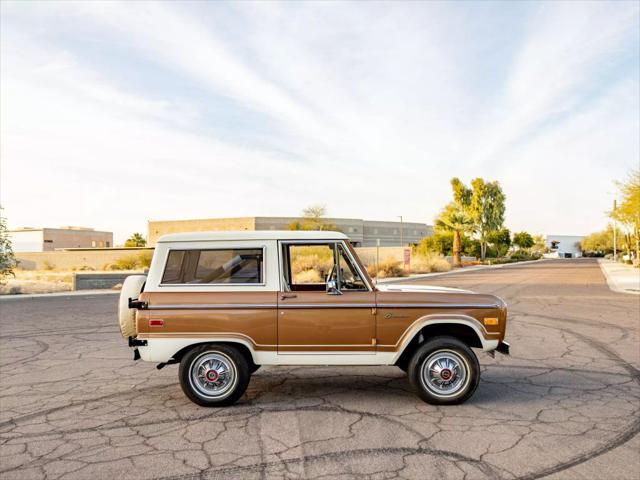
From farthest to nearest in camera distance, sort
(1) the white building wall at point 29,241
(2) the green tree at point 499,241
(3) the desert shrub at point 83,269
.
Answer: (1) the white building wall at point 29,241, (2) the green tree at point 499,241, (3) the desert shrub at point 83,269

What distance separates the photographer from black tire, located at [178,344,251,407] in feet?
19.8

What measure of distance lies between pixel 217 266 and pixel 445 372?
2.99 m

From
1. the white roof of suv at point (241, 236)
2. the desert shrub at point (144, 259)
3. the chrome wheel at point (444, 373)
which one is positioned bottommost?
the chrome wheel at point (444, 373)

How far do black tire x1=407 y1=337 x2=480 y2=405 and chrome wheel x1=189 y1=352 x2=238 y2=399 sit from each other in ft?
6.91

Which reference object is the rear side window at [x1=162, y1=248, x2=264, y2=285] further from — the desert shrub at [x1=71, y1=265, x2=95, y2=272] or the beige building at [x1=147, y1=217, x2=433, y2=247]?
the beige building at [x1=147, y1=217, x2=433, y2=247]

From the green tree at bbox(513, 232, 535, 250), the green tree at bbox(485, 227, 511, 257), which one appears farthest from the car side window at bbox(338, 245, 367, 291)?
the green tree at bbox(513, 232, 535, 250)

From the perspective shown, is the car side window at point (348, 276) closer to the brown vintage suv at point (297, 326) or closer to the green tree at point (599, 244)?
the brown vintage suv at point (297, 326)

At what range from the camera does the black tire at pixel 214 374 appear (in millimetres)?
6023

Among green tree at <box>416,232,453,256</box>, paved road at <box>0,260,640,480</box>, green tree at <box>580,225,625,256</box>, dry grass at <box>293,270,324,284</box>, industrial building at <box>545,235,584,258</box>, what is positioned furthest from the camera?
industrial building at <box>545,235,584,258</box>

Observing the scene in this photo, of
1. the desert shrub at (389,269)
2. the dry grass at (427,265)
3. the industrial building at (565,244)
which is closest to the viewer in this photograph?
the desert shrub at (389,269)

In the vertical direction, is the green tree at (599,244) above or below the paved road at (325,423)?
above

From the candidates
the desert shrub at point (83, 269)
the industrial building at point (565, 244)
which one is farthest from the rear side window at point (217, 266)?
the industrial building at point (565, 244)

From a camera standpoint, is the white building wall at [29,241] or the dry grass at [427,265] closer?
the dry grass at [427,265]

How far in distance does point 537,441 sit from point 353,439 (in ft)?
5.72
